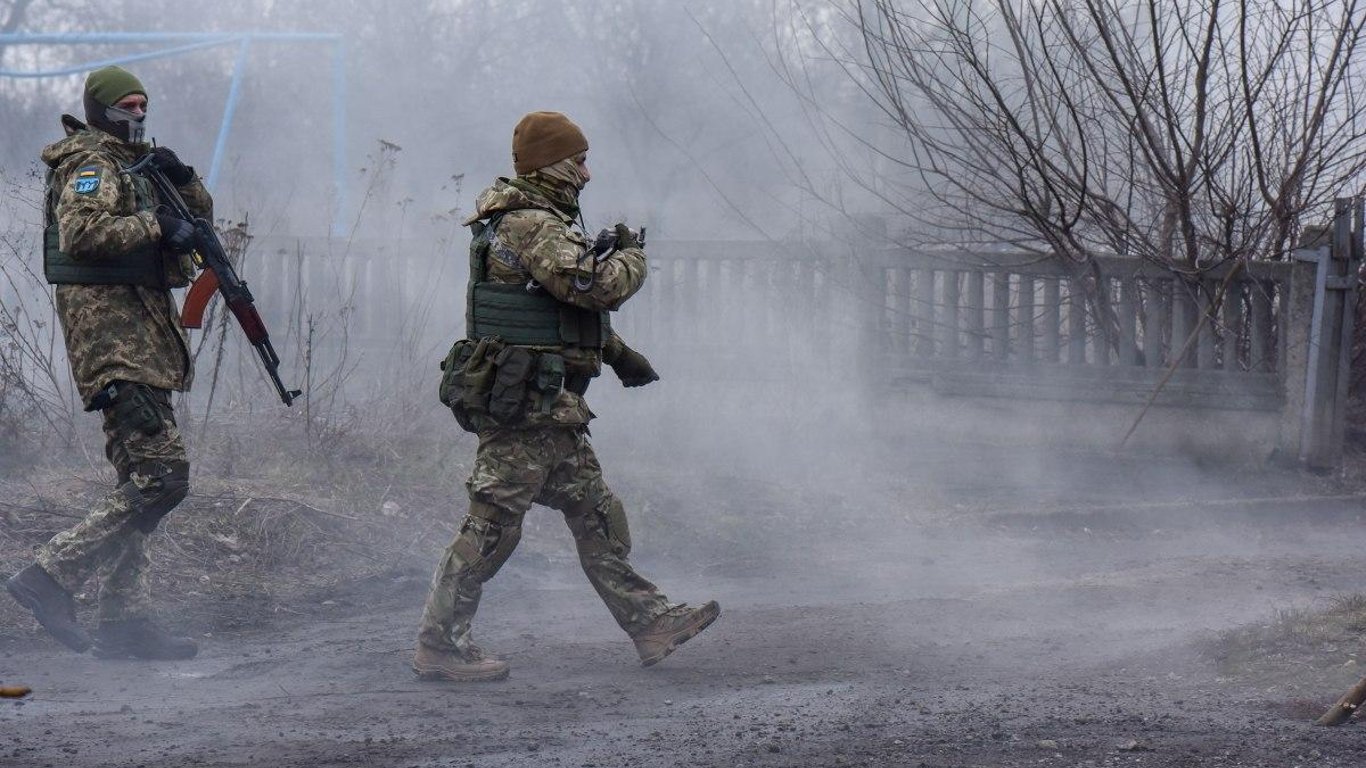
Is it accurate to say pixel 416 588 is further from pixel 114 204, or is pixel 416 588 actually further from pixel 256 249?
pixel 256 249

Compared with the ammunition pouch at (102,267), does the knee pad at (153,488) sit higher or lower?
lower

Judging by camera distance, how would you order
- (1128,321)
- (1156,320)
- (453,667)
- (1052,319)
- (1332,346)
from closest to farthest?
(453,667) < (1332,346) < (1156,320) < (1128,321) < (1052,319)

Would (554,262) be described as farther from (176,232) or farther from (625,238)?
(176,232)

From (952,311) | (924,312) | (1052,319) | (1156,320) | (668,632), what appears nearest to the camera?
(668,632)

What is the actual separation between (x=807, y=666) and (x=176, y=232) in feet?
7.15

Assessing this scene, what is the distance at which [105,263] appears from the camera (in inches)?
157

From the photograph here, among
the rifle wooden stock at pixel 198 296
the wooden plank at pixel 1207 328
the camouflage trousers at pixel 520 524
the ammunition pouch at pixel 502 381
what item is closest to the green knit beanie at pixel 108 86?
the rifle wooden stock at pixel 198 296

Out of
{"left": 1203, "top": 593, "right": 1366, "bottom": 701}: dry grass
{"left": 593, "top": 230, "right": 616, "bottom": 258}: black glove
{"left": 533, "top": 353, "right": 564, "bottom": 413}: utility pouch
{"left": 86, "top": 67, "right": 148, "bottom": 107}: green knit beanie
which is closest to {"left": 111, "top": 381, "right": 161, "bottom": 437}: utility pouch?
{"left": 86, "top": 67, "right": 148, "bottom": 107}: green knit beanie

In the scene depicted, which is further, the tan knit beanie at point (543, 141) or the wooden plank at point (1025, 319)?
the wooden plank at point (1025, 319)

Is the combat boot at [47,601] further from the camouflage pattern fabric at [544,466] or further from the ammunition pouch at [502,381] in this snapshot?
the ammunition pouch at [502,381]

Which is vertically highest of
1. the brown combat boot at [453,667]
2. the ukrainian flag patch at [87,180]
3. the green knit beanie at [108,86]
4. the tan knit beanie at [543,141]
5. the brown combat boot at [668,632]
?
the green knit beanie at [108,86]

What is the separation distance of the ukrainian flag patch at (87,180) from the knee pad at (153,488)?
31.0 inches

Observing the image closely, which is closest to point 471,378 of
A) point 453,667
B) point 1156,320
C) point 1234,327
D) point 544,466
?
point 544,466

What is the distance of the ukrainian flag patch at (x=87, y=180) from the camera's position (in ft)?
12.7
